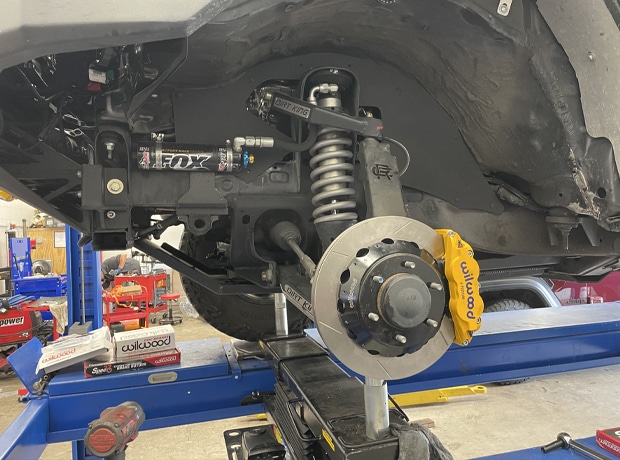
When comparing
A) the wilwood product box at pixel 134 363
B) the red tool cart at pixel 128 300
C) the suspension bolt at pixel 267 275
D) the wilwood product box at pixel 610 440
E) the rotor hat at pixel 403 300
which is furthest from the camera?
the red tool cart at pixel 128 300

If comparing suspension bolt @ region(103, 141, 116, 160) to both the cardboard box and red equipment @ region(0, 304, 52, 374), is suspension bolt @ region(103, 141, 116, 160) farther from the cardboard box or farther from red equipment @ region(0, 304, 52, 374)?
red equipment @ region(0, 304, 52, 374)

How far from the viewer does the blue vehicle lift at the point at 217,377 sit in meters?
1.73

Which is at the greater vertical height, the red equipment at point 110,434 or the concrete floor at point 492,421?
the red equipment at point 110,434

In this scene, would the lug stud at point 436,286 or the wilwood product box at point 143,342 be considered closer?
the lug stud at point 436,286

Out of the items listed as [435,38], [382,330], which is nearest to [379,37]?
[435,38]

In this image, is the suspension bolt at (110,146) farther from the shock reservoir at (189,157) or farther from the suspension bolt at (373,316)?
the suspension bolt at (373,316)

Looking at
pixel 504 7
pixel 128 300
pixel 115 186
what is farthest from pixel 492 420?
pixel 128 300

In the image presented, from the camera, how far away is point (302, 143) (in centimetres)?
145

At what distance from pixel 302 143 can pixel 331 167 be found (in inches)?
6.5

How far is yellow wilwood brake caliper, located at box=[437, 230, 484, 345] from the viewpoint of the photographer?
1.06 meters

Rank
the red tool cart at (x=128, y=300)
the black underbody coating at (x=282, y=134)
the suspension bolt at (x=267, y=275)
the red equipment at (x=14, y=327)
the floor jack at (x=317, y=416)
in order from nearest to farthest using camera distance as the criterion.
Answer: the floor jack at (x=317, y=416) < the black underbody coating at (x=282, y=134) < the suspension bolt at (x=267, y=275) < the red equipment at (x=14, y=327) < the red tool cart at (x=128, y=300)

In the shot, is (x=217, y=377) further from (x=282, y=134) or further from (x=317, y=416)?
(x=282, y=134)

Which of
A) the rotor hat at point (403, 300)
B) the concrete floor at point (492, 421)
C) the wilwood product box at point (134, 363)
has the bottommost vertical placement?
the concrete floor at point (492, 421)

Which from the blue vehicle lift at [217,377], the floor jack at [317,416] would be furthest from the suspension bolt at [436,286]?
the blue vehicle lift at [217,377]
